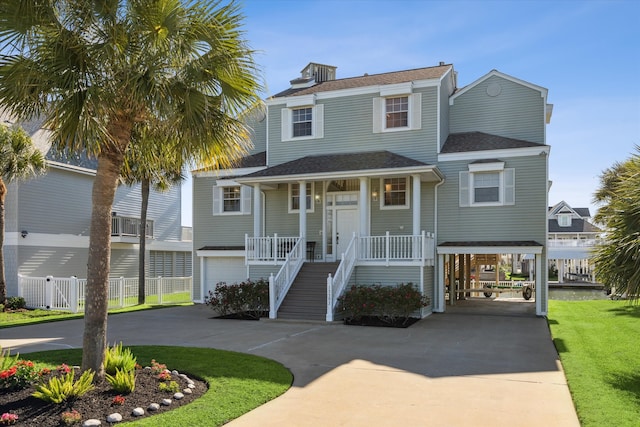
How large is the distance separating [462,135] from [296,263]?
806 centimetres

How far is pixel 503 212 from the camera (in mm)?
17625

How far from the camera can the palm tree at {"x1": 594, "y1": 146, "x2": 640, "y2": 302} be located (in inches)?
324

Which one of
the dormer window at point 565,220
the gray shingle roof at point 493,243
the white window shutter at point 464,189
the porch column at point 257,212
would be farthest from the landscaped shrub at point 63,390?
the dormer window at point 565,220

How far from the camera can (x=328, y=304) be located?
15102 millimetres

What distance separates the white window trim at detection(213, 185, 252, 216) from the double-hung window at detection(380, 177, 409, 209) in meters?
5.70

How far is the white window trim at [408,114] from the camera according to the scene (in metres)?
18.6

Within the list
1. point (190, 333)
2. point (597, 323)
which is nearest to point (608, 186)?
point (597, 323)

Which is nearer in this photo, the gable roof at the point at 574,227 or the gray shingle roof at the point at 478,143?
the gray shingle roof at the point at 478,143

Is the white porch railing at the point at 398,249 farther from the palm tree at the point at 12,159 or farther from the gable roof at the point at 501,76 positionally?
the palm tree at the point at 12,159

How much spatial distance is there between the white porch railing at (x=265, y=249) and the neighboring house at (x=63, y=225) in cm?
721

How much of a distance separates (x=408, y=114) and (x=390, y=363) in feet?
37.4

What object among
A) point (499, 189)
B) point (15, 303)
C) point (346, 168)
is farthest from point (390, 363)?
point (15, 303)

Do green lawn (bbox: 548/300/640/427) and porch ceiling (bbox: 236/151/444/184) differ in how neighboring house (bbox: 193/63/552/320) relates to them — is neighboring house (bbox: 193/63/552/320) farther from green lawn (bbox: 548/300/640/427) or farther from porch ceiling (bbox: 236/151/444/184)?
green lawn (bbox: 548/300/640/427)

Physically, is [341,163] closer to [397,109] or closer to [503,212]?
[397,109]
